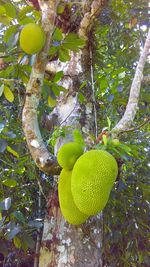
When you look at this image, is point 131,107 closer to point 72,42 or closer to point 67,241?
point 72,42

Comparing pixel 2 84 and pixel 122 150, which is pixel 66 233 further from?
pixel 2 84

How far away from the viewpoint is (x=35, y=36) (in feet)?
3.64

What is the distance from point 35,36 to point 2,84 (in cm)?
35

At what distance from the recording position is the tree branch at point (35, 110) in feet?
3.64

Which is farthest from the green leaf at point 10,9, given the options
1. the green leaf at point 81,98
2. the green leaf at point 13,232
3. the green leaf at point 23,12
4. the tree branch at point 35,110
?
the green leaf at point 13,232

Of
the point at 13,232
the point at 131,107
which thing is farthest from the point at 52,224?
the point at 131,107

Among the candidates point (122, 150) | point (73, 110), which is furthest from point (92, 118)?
point (122, 150)

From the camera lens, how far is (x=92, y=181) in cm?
99

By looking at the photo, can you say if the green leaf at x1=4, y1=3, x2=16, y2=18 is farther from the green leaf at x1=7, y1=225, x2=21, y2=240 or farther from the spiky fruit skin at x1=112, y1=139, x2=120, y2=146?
the green leaf at x1=7, y1=225, x2=21, y2=240

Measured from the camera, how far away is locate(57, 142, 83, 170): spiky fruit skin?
1.06 m

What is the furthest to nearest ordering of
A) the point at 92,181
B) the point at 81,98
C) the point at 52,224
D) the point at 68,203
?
the point at 81,98
the point at 52,224
the point at 68,203
the point at 92,181

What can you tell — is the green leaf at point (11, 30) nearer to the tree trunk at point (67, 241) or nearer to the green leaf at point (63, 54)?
the green leaf at point (63, 54)

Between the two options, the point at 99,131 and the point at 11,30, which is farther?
the point at 99,131

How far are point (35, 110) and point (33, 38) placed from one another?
0.23 meters
